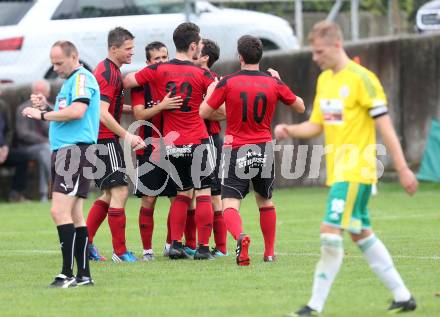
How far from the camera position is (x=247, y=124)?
11.1 meters

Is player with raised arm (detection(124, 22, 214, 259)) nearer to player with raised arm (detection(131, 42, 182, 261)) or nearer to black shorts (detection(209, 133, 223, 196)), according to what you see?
player with raised arm (detection(131, 42, 182, 261))

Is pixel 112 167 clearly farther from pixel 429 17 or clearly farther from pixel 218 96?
pixel 429 17

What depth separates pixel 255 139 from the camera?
11.1m

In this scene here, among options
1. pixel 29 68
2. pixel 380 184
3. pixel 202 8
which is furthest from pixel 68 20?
pixel 380 184

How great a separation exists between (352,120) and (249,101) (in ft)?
9.96

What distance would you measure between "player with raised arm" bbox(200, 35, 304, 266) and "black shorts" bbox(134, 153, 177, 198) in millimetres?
810

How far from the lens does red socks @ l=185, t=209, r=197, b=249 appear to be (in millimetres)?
12297

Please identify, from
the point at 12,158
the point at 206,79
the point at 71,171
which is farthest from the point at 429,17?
the point at 71,171

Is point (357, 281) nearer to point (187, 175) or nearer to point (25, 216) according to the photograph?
point (187, 175)

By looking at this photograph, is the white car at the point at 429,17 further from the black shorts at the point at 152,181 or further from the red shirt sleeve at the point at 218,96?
the red shirt sleeve at the point at 218,96

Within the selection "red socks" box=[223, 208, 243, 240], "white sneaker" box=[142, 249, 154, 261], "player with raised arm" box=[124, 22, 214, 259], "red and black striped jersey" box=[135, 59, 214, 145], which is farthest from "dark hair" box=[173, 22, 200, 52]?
"white sneaker" box=[142, 249, 154, 261]

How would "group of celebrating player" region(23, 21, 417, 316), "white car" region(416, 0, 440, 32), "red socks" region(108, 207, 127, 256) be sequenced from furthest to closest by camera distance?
"white car" region(416, 0, 440, 32)
"red socks" region(108, 207, 127, 256)
"group of celebrating player" region(23, 21, 417, 316)

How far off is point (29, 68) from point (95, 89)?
9.65 meters

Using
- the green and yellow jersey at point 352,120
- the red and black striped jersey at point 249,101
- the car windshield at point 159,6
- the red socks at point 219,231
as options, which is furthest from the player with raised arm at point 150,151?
the car windshield at point 159,6
